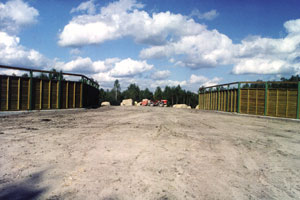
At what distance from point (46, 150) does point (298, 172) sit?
655cm

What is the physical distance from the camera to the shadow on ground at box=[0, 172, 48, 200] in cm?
325

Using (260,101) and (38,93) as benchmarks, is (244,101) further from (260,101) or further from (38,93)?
(38,93)

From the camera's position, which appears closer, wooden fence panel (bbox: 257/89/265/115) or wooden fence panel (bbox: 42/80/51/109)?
wooden fence panel (bbox: 42/80/51/109)

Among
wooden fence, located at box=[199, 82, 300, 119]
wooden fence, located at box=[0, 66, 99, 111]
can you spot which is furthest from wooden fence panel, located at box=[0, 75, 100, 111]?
wooden fence, located at box=[199, 82, 300, 119]

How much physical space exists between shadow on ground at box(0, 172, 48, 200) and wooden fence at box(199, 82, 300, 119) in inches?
712

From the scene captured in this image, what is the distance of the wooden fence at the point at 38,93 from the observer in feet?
44.7

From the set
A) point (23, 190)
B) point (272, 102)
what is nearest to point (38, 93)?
point (23, 190)

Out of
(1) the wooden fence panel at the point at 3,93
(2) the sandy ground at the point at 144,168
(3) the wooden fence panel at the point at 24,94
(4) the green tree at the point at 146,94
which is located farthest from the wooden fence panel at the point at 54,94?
(4) the green tree at the point at 146,94

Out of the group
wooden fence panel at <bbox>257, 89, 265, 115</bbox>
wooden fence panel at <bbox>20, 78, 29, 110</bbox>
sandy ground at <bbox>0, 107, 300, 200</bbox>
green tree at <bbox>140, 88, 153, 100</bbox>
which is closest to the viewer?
sandy ground at <bbox>0, 107, 300, 200</bbox>

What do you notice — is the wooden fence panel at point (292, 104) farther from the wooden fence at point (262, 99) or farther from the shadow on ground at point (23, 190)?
the shadow on ground at point (23, 190)

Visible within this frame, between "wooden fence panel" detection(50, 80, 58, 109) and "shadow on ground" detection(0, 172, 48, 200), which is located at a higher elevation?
"wooden fence panel" detection(50, 80, 58, 109)

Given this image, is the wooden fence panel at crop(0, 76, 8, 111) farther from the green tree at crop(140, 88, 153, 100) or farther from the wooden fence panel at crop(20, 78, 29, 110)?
the green tree at crop(140, 88, 153, 100)

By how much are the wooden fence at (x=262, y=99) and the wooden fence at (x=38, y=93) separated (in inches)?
624

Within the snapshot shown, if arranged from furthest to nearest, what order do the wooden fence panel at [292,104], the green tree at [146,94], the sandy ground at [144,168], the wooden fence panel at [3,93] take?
the green tree at [146,94], the wooden fence panel at [292,104], the wooden fence panel at [3,93], the sandy ground at [144,168]
